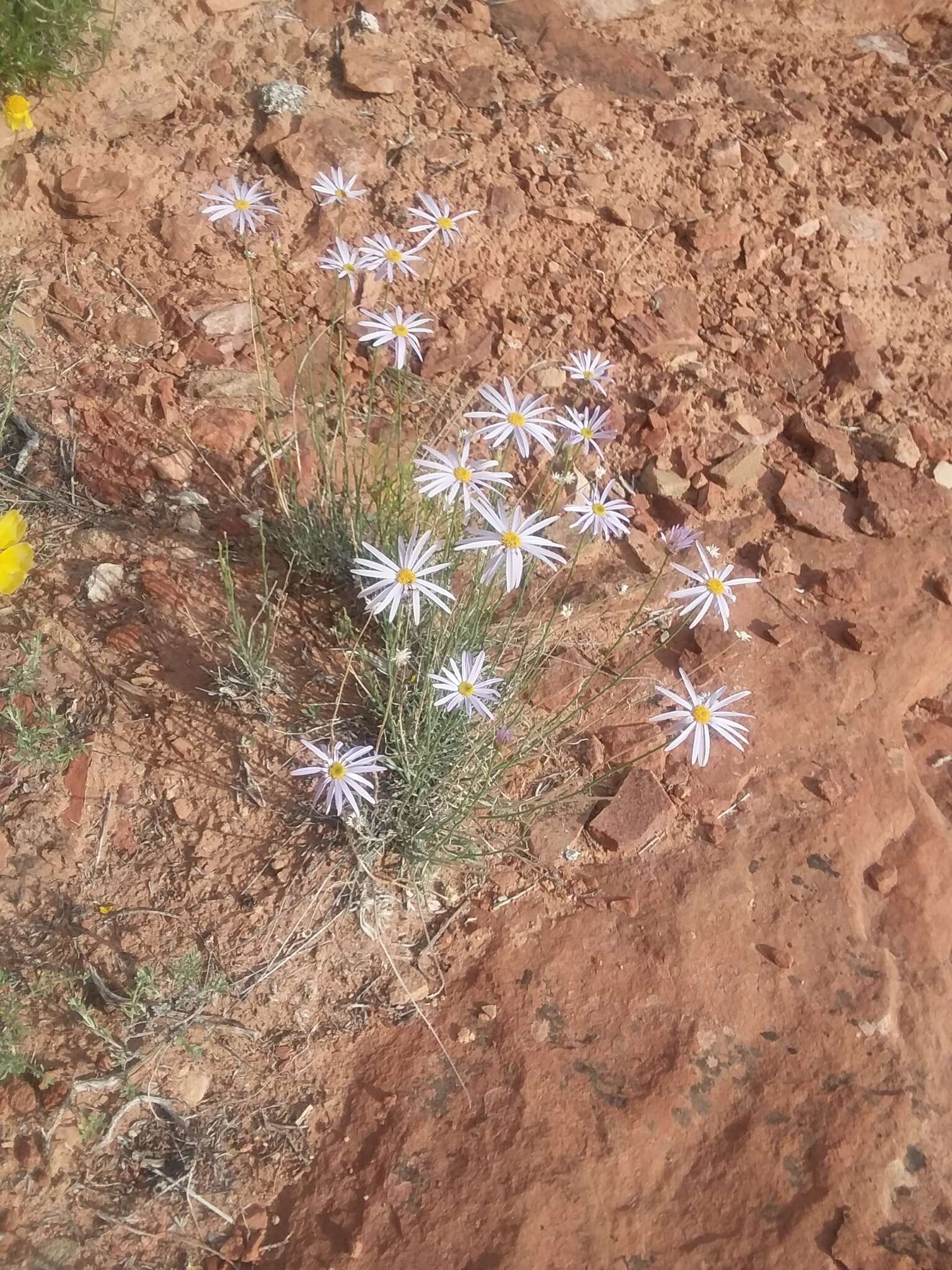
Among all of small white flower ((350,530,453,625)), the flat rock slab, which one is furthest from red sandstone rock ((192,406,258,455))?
the flat rock slab

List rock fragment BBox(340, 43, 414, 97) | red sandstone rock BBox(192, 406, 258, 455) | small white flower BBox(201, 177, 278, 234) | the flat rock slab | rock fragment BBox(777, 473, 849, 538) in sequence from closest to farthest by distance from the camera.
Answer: small white flower BBox(201, 177, 278, 234)
red sandstone rock BBox(192, 406, 258, 455)
rock fragment BBox(777, 473, 849, 538)
rock fragment BBox(340, 43, 414, 97)
the flat rock slab

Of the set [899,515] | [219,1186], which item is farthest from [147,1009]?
[899,515]

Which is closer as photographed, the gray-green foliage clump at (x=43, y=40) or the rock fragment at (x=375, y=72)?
the gray-green foliage clump at (x=43, y=40)

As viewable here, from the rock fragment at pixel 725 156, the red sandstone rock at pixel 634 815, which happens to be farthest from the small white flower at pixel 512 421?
the rock fragment at pixel 725 156

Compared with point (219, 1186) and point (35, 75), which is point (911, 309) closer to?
point (35, 75)

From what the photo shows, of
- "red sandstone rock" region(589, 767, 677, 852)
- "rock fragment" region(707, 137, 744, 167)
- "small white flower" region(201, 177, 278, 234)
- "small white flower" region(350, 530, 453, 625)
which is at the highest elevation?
"rock fragment" region(707, 137, 744, 167)

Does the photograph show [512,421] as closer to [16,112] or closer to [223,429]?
[223,429]

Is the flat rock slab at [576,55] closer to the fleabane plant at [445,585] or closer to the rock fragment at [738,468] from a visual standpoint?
the fleabane plant at [445,585]

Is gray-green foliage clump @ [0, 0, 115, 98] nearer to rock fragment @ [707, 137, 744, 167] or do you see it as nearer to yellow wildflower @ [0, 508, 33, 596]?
yellow wildflower @ [0, 508, 33, 596]
